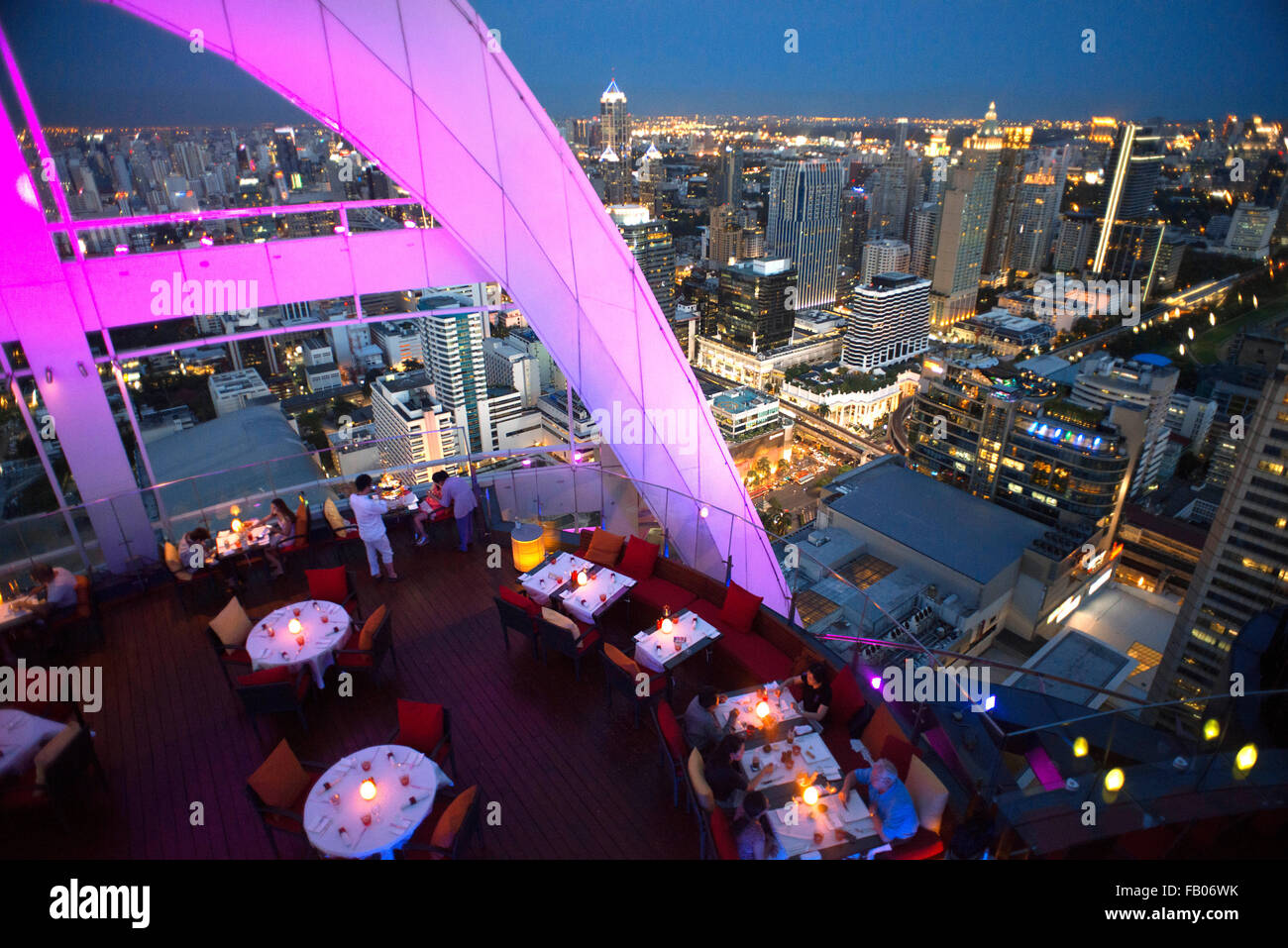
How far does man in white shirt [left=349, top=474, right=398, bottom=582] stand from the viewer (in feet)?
23.6

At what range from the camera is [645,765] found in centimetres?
538

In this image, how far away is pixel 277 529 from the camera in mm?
7996

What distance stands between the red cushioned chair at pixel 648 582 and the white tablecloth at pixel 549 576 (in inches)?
21.5

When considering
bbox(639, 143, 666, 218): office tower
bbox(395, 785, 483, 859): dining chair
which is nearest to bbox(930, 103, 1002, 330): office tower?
bbox(639, 143, 666, 218): office tower

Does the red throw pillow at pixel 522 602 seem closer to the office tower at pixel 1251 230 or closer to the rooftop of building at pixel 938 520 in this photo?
the rooftop of building at pixel 938 520

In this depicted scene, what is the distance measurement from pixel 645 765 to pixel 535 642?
1.80 metres

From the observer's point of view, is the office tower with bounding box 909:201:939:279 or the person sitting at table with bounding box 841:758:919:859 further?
the office tower with bounding box 909:201:939:279

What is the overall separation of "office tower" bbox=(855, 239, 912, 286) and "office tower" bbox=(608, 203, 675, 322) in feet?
104

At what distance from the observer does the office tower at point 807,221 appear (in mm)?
101812

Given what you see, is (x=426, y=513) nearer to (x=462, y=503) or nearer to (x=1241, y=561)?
(x=462, y=503)

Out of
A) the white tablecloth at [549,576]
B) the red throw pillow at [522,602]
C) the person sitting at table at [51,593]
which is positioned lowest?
the white tablecloth at [549,576]

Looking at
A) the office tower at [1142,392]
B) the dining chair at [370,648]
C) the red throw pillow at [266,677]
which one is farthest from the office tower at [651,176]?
the red throw pillow at [266,677]

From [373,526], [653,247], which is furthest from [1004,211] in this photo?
[373,526]

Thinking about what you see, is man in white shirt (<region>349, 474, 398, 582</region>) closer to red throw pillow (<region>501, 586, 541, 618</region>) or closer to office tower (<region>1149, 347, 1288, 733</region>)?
red throw pillow (<region>501, 586, 541, 618</region>)
